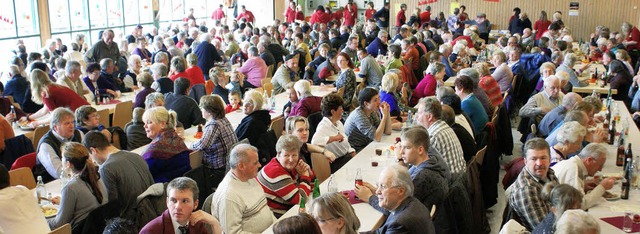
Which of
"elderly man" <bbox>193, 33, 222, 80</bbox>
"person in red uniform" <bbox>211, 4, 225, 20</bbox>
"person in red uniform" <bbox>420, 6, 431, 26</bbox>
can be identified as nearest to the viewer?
"elderly man" <bbox>193, 33, 222, 80</bbox>

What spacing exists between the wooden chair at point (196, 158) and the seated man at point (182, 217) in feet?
6.57

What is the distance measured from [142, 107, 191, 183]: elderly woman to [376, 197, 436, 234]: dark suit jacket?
238 centimetres

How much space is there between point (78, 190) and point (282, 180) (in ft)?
4.79

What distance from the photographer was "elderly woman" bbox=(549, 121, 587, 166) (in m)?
5.68

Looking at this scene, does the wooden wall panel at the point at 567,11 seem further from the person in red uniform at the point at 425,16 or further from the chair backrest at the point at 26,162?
the chair backrest at the point at 26,162

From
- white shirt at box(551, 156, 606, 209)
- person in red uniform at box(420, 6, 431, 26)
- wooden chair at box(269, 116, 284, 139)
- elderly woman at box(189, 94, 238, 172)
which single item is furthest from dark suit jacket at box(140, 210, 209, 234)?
person in red uniform at box(420, 6, 431, 26)

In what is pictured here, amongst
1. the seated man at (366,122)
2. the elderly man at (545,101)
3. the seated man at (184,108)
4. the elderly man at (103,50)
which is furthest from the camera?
the elderly man at (103,50)

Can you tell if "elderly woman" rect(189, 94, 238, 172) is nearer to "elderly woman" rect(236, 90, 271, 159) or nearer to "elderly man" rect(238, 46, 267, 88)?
"elderly woman" rect(236, 90, 271, 159)

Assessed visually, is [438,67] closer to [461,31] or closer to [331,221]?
[331,221]

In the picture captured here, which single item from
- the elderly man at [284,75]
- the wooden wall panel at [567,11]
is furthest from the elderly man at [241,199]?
the wooden wall panel at [567,11]

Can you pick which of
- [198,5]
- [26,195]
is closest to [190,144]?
[26,195]

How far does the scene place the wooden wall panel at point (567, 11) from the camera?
68.3ft

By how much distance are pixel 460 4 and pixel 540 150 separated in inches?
722

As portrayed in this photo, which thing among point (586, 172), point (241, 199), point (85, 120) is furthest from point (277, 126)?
point (586, 172)
